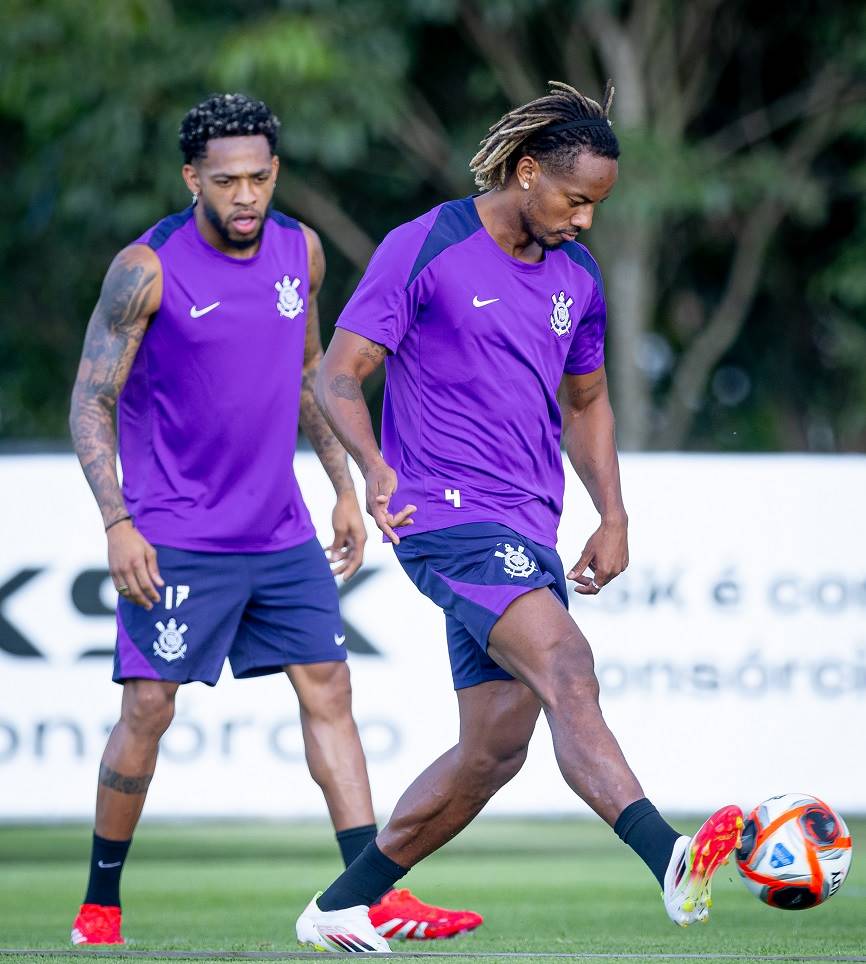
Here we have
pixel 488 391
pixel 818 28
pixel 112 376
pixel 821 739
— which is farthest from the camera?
pixel 818 28

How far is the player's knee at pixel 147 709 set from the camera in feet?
20.5

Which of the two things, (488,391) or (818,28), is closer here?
(488,391)

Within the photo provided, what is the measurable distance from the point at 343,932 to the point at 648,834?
1.13 meters

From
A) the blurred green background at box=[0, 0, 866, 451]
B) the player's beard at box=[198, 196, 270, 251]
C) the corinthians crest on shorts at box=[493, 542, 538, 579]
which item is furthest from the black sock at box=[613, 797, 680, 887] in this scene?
the blurred green background at box=[0, 0, 866, 451]

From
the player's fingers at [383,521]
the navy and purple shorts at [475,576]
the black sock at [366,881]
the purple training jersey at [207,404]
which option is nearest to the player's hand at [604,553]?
the navy and purple shorts at [475,576]

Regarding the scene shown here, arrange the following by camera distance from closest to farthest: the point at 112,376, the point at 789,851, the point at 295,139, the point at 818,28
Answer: the point at 789,851 < the point at 112,376 < the point at 295,139 < the point at 818,28

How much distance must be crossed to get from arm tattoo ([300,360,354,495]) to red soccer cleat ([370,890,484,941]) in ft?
4.81

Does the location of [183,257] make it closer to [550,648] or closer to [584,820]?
[550,648]

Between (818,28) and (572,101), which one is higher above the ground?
(818,28)

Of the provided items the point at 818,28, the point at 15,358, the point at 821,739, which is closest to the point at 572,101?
the point at 821,739

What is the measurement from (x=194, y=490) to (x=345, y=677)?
0.81 meters

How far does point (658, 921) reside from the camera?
6.76 meters

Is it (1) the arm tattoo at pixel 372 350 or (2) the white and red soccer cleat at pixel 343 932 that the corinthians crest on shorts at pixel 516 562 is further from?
(2) the white and red soccer cleat at pixel 343 932

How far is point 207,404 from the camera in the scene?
6.31 metres
